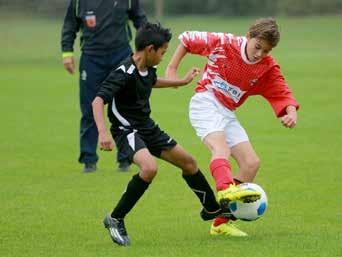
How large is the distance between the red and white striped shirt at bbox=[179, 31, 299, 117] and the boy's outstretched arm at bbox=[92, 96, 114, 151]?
1249 millimetres

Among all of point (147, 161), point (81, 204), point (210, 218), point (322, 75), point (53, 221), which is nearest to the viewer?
point (147, 161)

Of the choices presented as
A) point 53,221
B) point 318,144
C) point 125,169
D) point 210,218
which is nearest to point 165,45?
point 210,218

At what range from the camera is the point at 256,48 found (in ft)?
27.0

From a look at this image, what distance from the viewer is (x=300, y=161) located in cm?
1290

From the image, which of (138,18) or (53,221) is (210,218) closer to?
(53,221)

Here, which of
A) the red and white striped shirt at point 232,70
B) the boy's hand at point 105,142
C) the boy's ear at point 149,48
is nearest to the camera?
the boy's hand at point 105,142

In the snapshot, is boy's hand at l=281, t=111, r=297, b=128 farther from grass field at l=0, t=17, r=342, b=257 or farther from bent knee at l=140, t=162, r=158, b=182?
bent knee at l=140, t=162, r=158, b=182

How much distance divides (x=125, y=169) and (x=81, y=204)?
238cm

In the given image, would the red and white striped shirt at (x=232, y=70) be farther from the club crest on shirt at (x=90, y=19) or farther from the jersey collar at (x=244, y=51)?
the club crest on shirt at (x=90, y=19)

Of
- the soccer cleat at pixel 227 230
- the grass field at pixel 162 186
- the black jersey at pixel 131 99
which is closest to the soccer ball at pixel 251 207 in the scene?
the grass field at pixel 162 186

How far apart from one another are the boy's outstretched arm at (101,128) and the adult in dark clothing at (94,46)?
14.9 feet

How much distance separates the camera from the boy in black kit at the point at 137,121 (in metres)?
7.61

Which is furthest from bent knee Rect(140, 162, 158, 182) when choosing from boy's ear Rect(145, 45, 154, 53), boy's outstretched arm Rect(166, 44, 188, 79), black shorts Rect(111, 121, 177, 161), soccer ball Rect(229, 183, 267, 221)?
boy's outstretched arm Rect(166, 44, 188, 79)

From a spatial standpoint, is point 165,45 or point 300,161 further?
point 300,161
